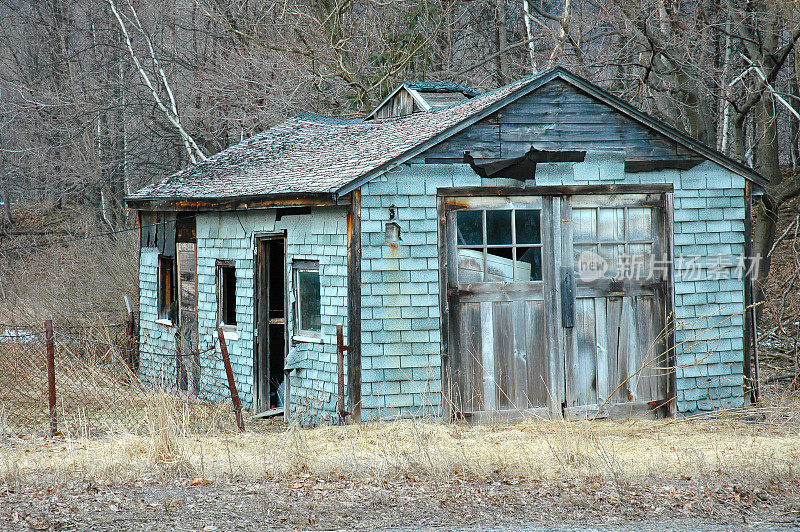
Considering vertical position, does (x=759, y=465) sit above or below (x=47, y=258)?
below

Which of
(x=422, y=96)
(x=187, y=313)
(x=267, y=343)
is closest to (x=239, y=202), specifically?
(x=267, y=343)

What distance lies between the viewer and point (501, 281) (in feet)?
33.6

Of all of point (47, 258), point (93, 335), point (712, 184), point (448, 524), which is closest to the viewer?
point (448, 524)

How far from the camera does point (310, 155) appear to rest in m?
12.6

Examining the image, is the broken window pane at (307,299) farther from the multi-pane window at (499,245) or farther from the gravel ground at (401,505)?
the gravel ground at (401,505)

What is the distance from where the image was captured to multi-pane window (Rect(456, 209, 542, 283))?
1015 centimetres

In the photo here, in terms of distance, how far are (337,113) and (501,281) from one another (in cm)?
1322

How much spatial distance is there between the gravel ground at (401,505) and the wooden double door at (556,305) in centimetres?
309

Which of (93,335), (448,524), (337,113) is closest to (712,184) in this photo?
(448,524)

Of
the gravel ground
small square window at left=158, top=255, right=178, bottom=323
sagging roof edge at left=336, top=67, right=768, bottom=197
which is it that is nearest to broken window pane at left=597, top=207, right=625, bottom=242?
sagging roof edge at left=336, top=67, right=768, bottom=197

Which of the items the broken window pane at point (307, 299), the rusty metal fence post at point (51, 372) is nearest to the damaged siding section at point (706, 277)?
the broken window pane at point (307, 299)

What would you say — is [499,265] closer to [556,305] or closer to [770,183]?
[556,305]

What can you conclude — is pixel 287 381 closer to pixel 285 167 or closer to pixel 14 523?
pixel 285 167

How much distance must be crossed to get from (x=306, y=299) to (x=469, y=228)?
2365 millimetres
